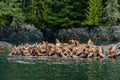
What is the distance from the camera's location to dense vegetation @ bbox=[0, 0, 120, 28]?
101 meters

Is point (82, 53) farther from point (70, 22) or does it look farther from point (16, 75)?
point (70, 22)

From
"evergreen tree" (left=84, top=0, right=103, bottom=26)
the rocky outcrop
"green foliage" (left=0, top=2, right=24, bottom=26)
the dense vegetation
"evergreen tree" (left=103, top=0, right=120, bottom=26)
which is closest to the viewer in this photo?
"green foliage" (left=0, top=2, right=24, bottom=26)

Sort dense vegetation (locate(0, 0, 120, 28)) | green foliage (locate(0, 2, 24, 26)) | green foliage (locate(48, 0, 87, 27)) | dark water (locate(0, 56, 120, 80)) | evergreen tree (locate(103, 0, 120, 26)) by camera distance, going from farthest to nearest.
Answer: green foliage (locate(48, 0, 87, 27)), dense vegetation (locate(0, 0, 120, 28)), evergreen tree (locate(103, 0, 120, 26)), green foliage (locate(0, 2, 24, 26)), dark water (locate(0, 56, 120, 80))

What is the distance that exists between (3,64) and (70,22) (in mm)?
54781

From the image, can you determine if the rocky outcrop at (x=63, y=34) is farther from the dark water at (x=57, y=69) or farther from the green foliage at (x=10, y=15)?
the dark water at (x=57, y=69)

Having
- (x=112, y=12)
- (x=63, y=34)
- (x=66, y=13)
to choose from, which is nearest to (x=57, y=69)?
(x=63, y=34)

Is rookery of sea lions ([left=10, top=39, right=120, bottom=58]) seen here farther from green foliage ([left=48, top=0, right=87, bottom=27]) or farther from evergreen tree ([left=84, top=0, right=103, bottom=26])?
green foliage ([left=48, top=0, right=87, bottom=27])

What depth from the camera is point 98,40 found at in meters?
97.5

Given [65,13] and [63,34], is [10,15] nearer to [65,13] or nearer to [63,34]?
[63,34]

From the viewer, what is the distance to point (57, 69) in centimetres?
4547

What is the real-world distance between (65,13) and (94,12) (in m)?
6.90

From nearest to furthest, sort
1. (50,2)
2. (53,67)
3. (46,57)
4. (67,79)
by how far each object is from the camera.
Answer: (67,79), (53,67), (46,57), (50,2)

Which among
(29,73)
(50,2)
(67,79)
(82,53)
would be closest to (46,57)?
(82,53)

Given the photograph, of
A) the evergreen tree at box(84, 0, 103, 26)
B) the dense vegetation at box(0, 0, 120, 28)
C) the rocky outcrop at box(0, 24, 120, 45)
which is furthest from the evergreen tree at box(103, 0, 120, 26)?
the rocky outcrop at box(0, 24, 120, 45)
